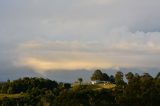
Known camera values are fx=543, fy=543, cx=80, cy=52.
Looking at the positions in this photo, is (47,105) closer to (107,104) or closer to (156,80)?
(107,104)

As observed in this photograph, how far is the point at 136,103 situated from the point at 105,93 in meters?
16.1

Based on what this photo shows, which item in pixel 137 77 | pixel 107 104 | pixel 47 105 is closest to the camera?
pixel 107 104

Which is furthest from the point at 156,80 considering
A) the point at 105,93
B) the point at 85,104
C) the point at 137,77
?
the point at 85,104

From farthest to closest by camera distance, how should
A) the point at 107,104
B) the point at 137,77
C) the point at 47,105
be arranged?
1. the point at 137,77
2. the point at 47,105
3. the point at 107,104

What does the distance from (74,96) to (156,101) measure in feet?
83.6

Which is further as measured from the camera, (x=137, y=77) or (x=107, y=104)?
(x=137, y=77)

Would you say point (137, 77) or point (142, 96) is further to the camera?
point (137, 77)

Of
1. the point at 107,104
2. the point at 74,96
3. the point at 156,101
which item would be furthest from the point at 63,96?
the point at 156,101

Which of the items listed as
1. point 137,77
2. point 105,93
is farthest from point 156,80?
point 105,93

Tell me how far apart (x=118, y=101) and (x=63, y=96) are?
678 inches

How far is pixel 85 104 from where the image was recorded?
16838 cm

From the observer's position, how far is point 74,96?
557ft

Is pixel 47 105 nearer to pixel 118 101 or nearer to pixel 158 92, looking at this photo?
pixel 118 101

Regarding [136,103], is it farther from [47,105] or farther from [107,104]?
[47,105]
